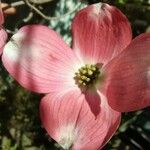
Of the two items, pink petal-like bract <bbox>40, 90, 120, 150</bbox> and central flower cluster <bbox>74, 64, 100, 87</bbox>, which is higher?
pink petal-like bract <bbox>40, 90, 120, 150</bbox>

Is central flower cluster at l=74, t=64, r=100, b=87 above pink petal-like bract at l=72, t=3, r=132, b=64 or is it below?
below

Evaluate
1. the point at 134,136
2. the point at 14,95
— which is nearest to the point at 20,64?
the point at 134,136

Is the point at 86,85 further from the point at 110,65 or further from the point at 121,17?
the point at 121,17

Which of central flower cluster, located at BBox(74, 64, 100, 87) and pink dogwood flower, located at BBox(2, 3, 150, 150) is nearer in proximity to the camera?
pink dogwood flower, located at BBox(2, 3, 150, 150)

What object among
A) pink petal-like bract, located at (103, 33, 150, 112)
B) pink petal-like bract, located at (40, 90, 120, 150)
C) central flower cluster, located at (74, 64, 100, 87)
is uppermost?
pink petal-like bract, located at (103, 33, 150, 112)

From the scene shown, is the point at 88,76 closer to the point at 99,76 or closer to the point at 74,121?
the point at 99,76

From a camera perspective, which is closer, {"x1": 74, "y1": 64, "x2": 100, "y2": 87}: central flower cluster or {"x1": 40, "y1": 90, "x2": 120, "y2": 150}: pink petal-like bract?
{"x1": 40, "y1": 90, "x2": 120, "y2": 150}: pink petal-like bract
